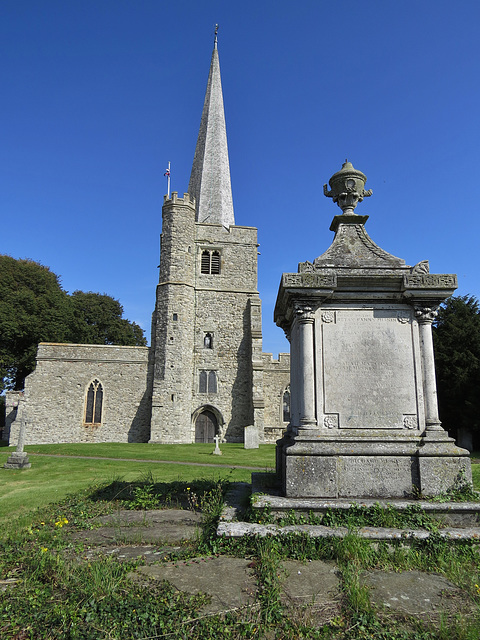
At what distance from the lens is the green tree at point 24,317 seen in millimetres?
32406

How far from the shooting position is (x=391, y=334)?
5461 mm

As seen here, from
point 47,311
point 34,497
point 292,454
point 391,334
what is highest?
point 47,311

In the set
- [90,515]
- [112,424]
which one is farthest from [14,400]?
[90,515]

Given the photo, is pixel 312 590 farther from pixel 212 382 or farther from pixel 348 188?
pixel 212 382

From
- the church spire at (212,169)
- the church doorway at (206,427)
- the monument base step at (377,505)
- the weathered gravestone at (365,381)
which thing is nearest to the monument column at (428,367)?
the weathered gravestone at (365,381)

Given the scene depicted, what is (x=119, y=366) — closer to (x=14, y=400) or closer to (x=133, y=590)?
(x=14, y=400)

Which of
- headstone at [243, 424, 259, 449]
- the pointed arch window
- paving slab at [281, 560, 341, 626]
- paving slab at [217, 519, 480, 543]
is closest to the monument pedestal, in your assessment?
paving slab at [217, 519, 480, 543]

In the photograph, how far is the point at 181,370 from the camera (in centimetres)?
2661

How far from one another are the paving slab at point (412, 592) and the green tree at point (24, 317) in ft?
110

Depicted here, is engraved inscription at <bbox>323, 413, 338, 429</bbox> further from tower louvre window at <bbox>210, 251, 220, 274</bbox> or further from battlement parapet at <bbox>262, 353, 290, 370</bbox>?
tower louvre window at <bbox>210, 251, 220, 274</bbox>

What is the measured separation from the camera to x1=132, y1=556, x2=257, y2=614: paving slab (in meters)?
3.02

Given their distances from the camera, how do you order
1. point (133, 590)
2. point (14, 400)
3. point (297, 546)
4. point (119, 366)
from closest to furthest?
point (133, 590)
point (297, 546)
point (14, 400)
point (119, 366)

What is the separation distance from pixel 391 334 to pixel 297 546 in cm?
280

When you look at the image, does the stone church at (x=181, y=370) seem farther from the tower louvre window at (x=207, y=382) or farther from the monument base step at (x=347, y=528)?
the monument base step at (x=347, y=528)
